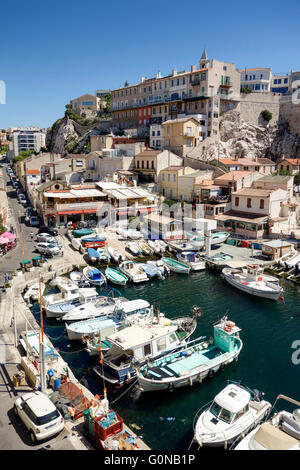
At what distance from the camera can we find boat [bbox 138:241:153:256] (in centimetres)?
4131

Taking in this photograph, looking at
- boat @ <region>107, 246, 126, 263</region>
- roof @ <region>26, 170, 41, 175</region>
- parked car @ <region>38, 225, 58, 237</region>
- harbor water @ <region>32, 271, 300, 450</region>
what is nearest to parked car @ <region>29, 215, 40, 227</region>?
parked car @ <region>38, 225, 58, 237</region>

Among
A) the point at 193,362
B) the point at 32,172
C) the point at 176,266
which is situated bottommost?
the point at 193,362

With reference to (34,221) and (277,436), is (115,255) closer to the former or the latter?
(34,221)

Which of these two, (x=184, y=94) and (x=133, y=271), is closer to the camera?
(x=133, y=271)

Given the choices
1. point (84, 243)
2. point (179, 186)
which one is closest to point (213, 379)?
point (84, 243)

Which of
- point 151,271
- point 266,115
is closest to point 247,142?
point 266,115

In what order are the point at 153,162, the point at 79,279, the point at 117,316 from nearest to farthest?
1. the point at 117,316
2. the point at 79,279
3. the point at 153,162

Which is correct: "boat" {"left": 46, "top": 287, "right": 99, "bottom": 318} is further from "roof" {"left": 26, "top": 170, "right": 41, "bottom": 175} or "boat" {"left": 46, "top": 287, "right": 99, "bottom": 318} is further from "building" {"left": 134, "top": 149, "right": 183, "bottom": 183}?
"roof" {"left": 26, "top": 170, "right": 41, "bottom": 175}

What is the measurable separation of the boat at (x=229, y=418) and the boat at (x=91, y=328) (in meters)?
8.10

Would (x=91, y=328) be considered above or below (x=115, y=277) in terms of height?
below

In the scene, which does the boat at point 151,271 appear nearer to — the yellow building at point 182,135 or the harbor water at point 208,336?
the harbor water at point 208,336

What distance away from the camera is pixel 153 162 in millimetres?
59781

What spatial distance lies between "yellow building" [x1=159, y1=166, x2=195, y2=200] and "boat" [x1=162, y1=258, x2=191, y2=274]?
20733mm

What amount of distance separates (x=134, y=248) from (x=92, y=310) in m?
16.2
